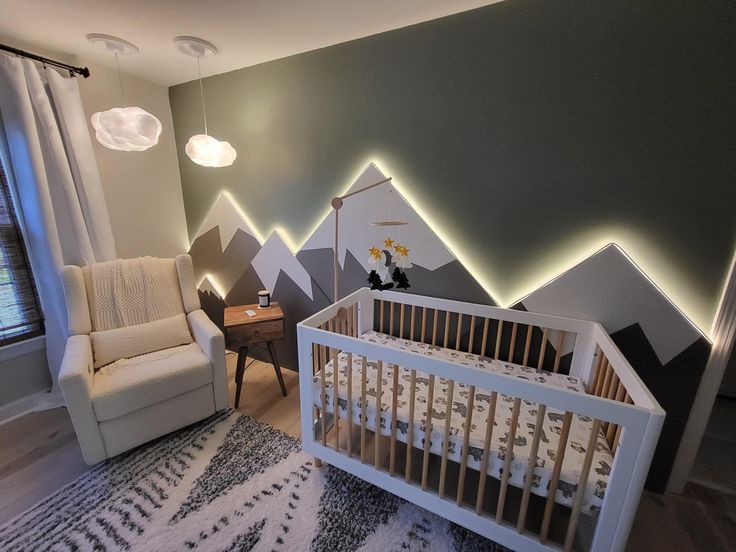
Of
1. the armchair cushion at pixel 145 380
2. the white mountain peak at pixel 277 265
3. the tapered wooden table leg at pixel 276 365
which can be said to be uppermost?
the white mountain peak at pixel 277 265

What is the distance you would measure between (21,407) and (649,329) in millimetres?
3790

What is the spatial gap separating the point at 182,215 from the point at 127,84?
3.48ft

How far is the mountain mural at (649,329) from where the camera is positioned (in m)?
1.46

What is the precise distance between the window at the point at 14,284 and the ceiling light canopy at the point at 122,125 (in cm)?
87

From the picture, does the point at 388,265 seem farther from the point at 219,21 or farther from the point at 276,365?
the point at 219,21

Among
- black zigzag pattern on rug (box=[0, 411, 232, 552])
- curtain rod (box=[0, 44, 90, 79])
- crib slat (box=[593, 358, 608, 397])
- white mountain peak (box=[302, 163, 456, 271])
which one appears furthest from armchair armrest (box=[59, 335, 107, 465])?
crib slat (box=[593, 358, 608, 397])

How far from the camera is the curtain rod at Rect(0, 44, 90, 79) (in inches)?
69.6

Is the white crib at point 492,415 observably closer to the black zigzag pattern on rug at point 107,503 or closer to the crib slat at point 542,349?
the crib slat at point 542,349

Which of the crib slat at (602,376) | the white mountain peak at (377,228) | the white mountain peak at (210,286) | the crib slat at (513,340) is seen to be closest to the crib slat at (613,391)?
the crib slat at (602,376)

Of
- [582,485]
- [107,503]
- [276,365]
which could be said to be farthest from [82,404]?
[582,485]

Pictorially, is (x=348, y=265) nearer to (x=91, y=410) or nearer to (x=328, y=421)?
(x=328, y=421)

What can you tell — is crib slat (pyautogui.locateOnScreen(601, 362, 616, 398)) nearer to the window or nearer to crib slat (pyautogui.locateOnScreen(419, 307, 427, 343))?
crib slat (pyautogui.locateOnScreen(419, 307, 427, 343))

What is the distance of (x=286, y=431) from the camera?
6.43 ft

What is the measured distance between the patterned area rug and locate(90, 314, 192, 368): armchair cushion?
1.99ft
